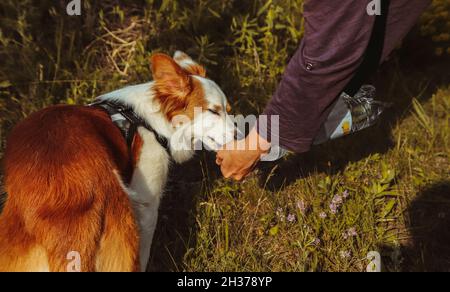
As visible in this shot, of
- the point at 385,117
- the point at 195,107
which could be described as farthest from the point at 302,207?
the point at 385,117

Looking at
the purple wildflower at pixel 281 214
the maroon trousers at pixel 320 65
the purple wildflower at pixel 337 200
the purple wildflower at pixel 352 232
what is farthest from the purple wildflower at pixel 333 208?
the maroon trousers at pixel 320 65

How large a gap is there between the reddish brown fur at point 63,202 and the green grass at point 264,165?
70 centimetres

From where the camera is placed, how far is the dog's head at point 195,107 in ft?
6.99

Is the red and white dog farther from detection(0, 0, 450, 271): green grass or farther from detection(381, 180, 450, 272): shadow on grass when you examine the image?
detection(381, 180, 450, 272): shadow on grass

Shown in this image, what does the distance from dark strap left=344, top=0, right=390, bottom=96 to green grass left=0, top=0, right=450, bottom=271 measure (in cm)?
50

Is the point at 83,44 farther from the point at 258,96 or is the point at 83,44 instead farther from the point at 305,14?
the point at 305,14

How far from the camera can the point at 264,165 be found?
2752mm

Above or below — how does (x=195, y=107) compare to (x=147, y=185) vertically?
above

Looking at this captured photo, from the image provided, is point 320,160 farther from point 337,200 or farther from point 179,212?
point 179,212

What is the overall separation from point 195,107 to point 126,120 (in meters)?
0.35

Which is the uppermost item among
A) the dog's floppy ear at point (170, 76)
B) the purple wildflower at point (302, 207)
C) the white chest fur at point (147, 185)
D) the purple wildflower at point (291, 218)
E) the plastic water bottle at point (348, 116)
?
the dog's floppy ear at point (170, 76)

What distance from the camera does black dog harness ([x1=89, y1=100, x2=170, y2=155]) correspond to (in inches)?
79.7

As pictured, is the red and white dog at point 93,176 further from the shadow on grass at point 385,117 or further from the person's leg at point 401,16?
the person's leg at point 401,16
